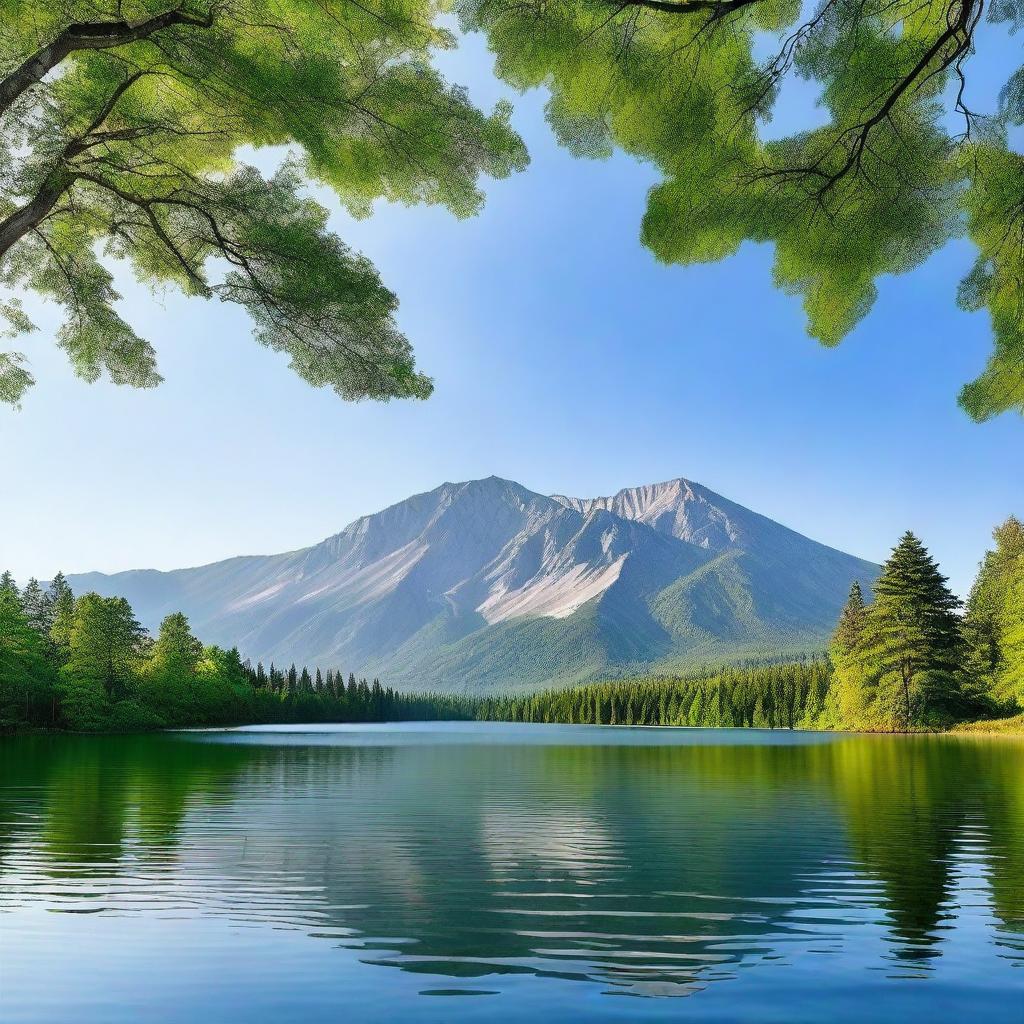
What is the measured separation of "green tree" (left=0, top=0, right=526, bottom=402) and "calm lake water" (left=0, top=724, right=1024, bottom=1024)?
16.4ft

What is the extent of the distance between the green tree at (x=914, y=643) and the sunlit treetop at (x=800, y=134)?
2334 inches

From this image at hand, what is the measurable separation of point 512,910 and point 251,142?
7.70m

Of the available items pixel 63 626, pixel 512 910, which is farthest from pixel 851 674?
pixel 512 910

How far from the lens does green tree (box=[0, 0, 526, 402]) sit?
681 centimetres

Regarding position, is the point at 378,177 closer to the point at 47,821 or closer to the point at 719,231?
the point at 719,231

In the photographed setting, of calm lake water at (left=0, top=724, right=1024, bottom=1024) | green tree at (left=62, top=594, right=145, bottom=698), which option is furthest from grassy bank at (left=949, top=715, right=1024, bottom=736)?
green tree at (left=62, top=594, right=145, bottom=698)

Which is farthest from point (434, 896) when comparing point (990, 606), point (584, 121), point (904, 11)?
point (990, 606)

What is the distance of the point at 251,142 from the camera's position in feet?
27.9

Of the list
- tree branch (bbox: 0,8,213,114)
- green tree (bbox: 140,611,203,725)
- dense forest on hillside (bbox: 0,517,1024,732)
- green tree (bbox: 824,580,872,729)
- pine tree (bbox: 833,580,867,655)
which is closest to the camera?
tree branch (bbox: 0,8,213,114)

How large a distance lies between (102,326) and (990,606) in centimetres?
6948

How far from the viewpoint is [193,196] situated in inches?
337

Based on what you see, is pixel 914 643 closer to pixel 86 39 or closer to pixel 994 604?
pixel 994 604

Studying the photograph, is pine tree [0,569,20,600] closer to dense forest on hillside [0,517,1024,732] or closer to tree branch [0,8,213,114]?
dense forest on hillside [0,517,1024,732]

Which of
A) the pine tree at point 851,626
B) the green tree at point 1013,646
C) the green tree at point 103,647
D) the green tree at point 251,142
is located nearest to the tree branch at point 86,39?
the green tree at point 251,142
